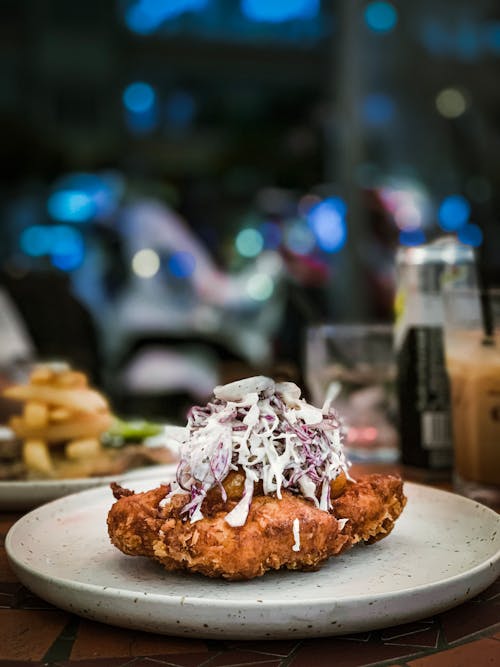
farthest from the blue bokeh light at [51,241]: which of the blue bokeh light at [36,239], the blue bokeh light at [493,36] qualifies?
the blue bokeh light at [493,36]

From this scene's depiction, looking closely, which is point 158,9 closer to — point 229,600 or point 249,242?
point 249,242

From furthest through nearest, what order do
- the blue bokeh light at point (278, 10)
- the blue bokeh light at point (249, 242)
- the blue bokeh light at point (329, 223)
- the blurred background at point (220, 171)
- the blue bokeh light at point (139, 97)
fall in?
the blue bokeh light at point (139, 97)
the blue bokeh light at point (249, 242)
the blue bokeh light at point (278, 10)
the blue bokeh light at point (329, 223)
the blurred background at point (220, 171)

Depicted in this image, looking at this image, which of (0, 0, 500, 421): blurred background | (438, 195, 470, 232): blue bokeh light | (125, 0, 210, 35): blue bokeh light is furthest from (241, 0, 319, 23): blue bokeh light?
(438, 195, 470, 232): blue bokeh light

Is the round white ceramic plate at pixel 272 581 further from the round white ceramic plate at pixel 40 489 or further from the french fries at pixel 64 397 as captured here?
the french fries at pixel 64 397

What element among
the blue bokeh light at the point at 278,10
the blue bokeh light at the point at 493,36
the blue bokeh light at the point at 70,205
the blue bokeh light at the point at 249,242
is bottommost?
the blue bokeh light at the point at 249,242

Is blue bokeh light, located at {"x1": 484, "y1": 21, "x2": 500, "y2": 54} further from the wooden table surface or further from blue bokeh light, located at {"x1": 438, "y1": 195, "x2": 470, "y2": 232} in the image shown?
the wooden table surface

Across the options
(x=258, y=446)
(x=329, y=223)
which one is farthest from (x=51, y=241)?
(x=258, y=446)
